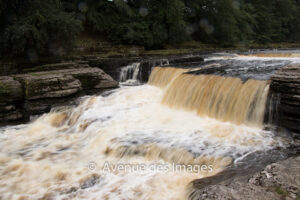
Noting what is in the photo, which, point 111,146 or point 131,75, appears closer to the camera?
point 111,146

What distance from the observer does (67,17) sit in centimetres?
1327

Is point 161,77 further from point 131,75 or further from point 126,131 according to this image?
point 126,131

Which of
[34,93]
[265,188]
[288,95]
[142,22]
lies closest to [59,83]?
[34,93]

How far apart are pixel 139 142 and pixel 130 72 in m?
7.13

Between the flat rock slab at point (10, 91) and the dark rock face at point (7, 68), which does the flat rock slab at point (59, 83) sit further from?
the dark rock face at point (7, 68)

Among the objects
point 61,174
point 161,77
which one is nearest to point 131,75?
point 161,77

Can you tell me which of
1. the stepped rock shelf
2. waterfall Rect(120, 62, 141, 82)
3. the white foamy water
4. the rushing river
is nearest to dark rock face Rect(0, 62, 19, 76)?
the stepped rock shelf

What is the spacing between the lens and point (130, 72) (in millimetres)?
12148

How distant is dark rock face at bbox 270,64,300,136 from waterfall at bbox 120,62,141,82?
23.3 feet

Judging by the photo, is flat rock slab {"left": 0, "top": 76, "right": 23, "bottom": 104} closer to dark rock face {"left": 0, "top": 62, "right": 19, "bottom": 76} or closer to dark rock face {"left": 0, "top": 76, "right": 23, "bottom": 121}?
dark rock face {"left": 0, "top": 76, "right": 23, "bottom": 121}

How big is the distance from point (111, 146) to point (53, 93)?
4.25 meters

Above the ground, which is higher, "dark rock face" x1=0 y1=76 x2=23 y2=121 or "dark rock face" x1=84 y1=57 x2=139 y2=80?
"dark rock face" x1=84 y1=57 x2=139 y2=80

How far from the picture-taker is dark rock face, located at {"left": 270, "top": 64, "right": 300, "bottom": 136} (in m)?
5.36

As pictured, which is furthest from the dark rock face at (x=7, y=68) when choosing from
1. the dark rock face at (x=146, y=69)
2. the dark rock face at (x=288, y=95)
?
the dark rock face at (x=288, y=95)
